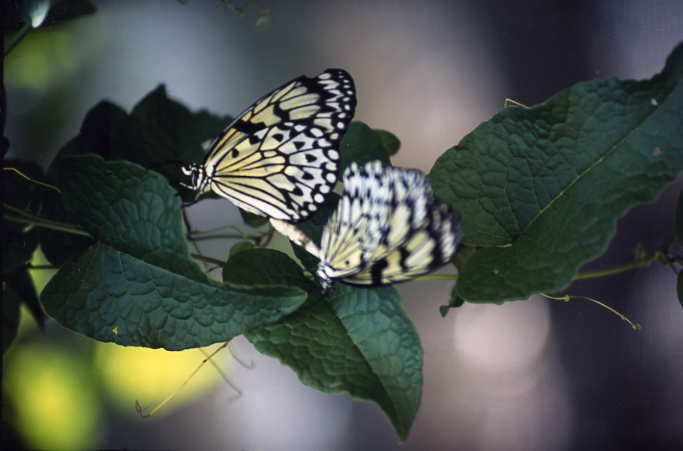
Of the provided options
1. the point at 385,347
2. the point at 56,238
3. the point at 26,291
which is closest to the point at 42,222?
the point at 56,238

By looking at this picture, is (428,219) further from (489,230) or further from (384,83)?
(384,83)

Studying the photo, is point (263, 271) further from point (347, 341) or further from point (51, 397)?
point (51, 397)

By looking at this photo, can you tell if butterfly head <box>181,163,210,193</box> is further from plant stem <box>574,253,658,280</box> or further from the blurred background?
plant stem <box>574,253,658,280</box>

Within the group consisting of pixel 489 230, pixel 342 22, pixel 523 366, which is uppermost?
pixel 342 22

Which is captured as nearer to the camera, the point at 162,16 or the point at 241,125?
the point at 241,125

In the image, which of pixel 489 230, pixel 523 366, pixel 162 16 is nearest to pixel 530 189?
pixel 489 230

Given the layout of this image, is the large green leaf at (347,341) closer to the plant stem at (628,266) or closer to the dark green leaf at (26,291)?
the plant stem at (628,266)

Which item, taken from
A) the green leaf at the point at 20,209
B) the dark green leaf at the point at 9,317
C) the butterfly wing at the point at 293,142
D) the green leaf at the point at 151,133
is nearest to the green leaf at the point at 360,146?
the butterfly wing at the point at 293,142
